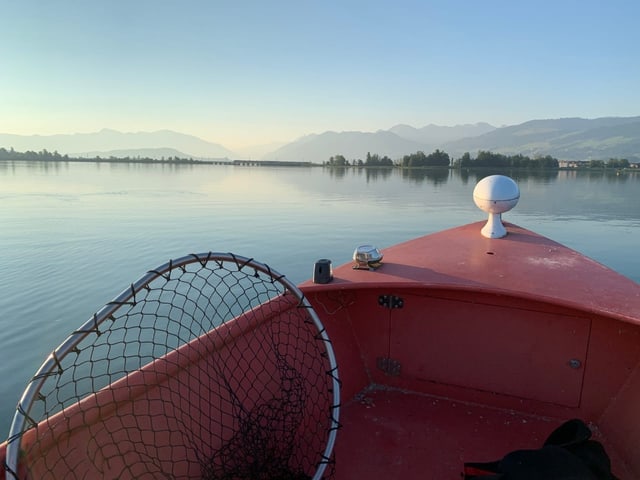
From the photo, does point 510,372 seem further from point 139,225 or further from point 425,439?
point 139,225

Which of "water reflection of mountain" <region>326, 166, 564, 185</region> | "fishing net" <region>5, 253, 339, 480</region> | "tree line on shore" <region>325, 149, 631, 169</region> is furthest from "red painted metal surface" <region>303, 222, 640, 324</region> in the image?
"tree line on shore" <region>325, 149, 631, 169</region>

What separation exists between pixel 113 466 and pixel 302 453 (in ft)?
3.74

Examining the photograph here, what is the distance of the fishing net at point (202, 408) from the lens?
1.50 meters

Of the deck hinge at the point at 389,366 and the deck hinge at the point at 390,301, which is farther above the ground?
the deck hinge at the point at 390,301

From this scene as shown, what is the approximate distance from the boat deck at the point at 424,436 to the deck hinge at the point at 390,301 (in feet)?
2.24

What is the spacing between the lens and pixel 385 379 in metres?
3.15

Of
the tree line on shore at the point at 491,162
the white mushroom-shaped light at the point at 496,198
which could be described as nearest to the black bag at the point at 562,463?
the white mushroom-shaped light at the point at 496,198

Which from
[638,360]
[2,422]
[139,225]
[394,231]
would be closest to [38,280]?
[2,422]

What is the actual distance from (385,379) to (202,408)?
1.51 m

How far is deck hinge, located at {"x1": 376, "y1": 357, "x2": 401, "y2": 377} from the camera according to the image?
3090mm

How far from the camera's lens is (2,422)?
14.4 ft

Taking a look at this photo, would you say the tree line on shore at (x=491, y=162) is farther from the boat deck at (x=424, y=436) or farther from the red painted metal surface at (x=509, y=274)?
the boat deck at (x=424, y=436)

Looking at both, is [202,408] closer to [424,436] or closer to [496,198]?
[424,436]

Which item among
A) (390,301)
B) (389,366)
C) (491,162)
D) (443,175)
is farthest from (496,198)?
(491,162)
